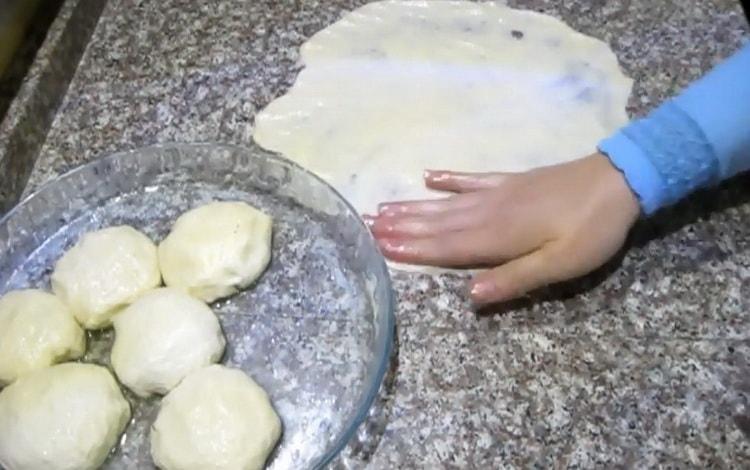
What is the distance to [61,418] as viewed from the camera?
67 centimetres

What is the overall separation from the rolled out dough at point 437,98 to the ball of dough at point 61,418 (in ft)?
0.92

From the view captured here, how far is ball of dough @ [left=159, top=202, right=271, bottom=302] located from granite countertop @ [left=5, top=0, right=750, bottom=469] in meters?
0.12

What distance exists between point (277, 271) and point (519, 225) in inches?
8.2

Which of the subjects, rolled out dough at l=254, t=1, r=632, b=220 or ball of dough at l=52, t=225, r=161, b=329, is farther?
rolled out dough at l=254, t=1, r=632, b=220

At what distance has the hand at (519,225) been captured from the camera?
76 centimetres

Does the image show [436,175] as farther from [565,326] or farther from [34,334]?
[34,334]

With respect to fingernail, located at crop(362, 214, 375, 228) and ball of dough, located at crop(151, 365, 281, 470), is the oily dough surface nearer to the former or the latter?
fingernail, located at crop(362, 214, 375, 228)

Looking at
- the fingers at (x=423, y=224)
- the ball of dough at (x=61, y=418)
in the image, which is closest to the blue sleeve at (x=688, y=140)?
the fingers at (x=423, y=224)

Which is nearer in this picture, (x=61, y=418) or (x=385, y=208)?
(x=61, y=418)

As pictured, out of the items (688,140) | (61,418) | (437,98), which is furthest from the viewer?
(437,98)

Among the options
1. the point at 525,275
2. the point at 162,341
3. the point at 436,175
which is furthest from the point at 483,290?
the point at 162,341

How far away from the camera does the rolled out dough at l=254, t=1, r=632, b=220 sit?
88 cm

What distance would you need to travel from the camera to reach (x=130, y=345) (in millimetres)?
722

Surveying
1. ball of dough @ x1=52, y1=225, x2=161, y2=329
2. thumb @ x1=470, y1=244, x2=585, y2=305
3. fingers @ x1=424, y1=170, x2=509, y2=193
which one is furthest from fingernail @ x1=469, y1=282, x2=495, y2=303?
ball of dough @ x1=52, y1=225, x2=161, y2=329
